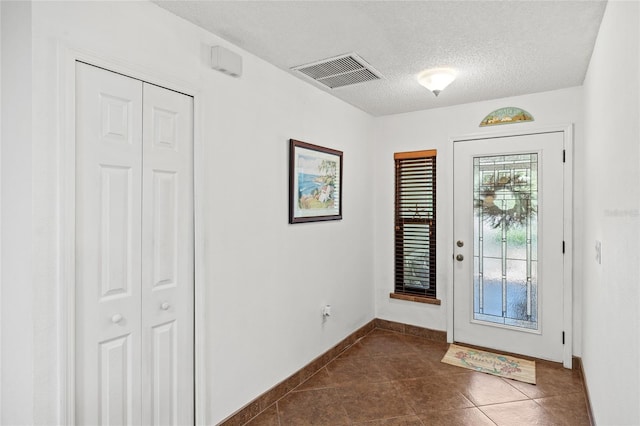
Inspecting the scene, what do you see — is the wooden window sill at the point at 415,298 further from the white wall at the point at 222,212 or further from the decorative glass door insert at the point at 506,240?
the decorative glass door insert at the point at 506,240

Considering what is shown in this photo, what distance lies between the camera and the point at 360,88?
3297 millimetres

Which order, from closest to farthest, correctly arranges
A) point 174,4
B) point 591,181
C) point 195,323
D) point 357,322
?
1. point 174,4
2. point 195,323
3. point 591,181
4. point 357,322

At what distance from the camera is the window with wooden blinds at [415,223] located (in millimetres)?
4039

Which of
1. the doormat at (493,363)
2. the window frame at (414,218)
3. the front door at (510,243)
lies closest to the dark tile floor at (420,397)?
the doormat at (493,363)

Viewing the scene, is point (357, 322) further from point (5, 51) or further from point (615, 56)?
point (5, 51)

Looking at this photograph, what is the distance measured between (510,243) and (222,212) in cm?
276

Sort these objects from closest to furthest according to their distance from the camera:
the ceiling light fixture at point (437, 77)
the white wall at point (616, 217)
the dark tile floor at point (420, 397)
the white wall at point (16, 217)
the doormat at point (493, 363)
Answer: the white wall at point (616, 217) < the white wall at point (16, 217) < the dark tile floor at point (420, 397) < the ceiling light fixture at point (437, 77) < the doormat at point (493, 363)

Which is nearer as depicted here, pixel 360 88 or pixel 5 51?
pixel 5 51

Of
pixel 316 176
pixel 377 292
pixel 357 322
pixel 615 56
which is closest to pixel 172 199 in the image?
pixel 316 176

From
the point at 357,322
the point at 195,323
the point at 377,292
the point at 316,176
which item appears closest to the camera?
the point at 195,323

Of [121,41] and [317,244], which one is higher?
[121,41]

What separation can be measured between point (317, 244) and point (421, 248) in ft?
4.58

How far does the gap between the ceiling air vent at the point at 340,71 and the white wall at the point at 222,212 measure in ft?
0.59

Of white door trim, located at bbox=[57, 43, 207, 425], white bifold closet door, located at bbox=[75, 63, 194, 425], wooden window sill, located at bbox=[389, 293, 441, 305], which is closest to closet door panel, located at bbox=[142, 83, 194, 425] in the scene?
white bifold closet door, located at bbox=[75, 63, 194, 425]
